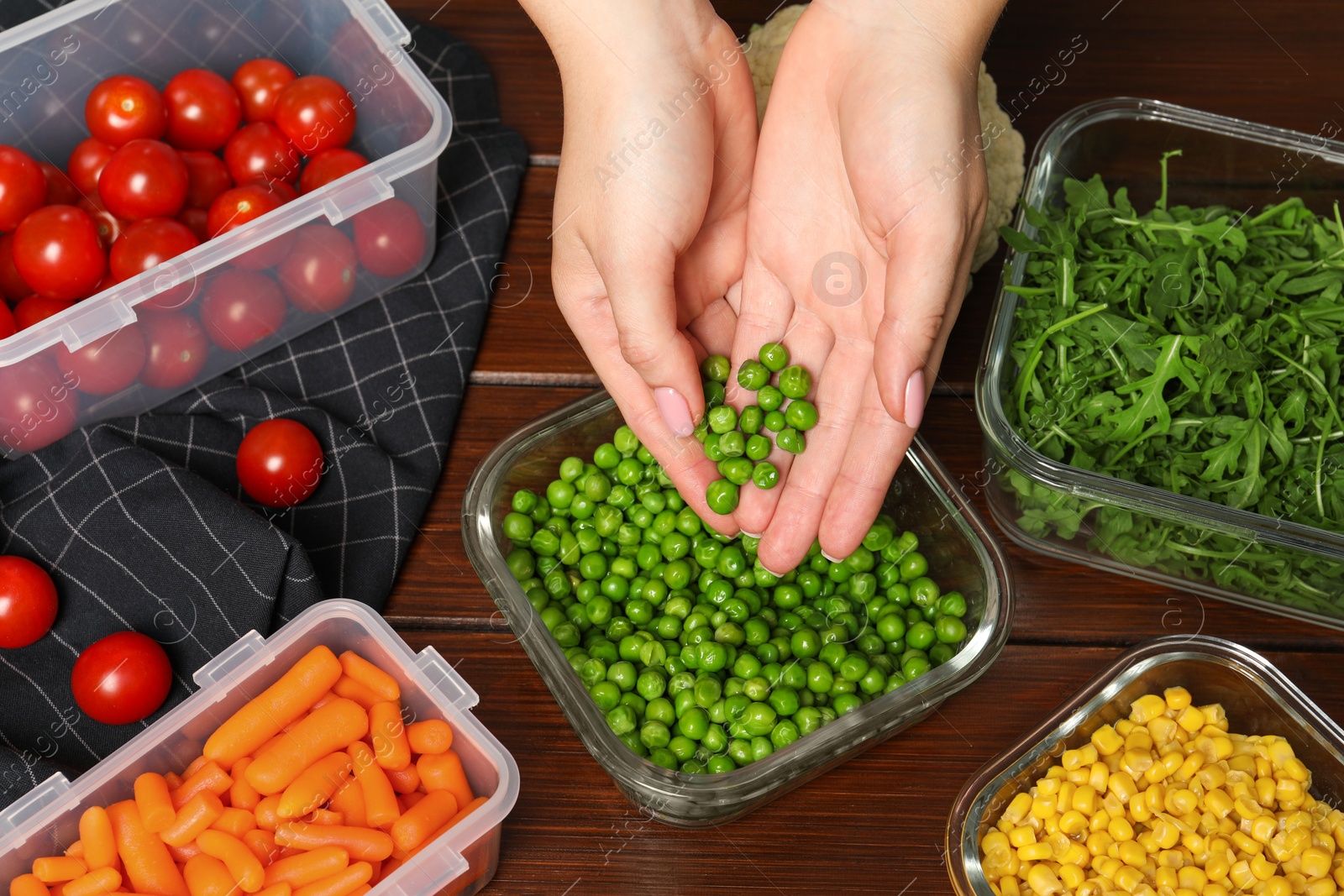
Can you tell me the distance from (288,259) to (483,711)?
90 cm

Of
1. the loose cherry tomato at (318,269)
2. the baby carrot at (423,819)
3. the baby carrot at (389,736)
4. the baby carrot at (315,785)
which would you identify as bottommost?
the baby carrot at (423,819)

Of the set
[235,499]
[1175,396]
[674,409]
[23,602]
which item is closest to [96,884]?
[23,602]

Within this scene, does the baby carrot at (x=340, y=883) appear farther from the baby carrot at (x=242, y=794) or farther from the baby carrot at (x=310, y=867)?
the baby carrot at (x=242, y=794)

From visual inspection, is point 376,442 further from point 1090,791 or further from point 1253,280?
point 1253,280

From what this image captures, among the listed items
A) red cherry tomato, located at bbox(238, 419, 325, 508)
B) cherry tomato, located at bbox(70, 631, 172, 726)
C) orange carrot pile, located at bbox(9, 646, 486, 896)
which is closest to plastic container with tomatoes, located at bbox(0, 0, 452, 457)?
red cherry tomato, located at bbox(238, 419, 325, 508)

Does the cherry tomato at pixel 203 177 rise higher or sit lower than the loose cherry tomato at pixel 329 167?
lower

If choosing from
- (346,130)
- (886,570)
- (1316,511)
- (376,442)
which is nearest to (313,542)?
(376,442)

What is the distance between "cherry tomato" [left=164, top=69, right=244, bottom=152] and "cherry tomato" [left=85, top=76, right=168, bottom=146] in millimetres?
41

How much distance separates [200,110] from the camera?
85.0 inches

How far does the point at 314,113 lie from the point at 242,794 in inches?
49.2

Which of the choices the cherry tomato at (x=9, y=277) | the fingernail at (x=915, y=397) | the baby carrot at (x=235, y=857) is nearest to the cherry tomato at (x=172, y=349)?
the cherry tomato at (x=9, y=277)

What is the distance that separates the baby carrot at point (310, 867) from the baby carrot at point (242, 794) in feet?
0.36

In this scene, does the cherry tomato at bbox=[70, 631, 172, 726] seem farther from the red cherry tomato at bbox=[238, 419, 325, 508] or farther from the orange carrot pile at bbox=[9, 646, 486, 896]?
the red cherry tomato at bbox=[238, 419, 325, 508]

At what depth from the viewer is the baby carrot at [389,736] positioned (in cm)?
163
